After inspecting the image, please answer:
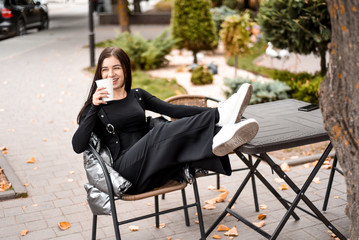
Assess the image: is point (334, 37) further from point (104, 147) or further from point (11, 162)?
point (11, 162)

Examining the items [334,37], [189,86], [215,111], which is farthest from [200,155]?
[189,86]

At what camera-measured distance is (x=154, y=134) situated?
3658mm

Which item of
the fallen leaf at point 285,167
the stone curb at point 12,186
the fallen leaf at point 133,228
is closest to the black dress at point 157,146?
the fallen leaf at point 133,228

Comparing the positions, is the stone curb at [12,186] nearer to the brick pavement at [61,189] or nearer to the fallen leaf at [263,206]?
the brick pavement at [61,189]

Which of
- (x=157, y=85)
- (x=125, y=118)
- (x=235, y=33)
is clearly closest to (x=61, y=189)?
(x=125, y=118)

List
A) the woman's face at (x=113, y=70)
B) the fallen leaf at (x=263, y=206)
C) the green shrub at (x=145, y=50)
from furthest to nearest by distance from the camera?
the green shrub at (x=145, y=50) → the fallen leaf at (x=263, y=206) → the woman's face at (x=113, y=70)

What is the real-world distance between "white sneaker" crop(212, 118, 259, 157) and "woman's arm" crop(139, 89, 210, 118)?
76cm

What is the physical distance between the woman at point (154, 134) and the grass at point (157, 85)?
555 cm

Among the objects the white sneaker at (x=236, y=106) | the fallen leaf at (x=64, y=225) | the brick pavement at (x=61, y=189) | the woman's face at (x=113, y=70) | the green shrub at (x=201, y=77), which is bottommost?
the brick pavement at (x=61, y=189)

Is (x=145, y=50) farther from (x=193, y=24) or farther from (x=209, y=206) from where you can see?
(x=209, y=206)

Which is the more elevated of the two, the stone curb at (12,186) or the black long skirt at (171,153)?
the black long skirt at (171,153)

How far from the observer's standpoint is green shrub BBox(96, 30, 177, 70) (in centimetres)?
1233

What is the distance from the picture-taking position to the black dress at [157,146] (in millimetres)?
3545

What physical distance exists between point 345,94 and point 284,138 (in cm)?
97
